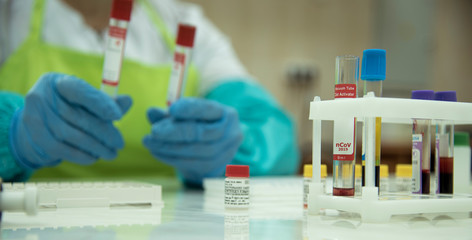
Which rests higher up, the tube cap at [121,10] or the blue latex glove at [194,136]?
the tube cap at [121,10]

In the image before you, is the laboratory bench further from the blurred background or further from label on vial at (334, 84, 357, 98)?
the blurred background

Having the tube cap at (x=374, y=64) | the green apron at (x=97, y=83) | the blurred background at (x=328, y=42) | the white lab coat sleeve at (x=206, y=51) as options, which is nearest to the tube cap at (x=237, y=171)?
the tube cap at (x=374, y=64)

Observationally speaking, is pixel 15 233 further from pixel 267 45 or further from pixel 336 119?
pixel 267 45

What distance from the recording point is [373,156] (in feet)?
2.47

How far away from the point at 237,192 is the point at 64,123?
20.6 inches

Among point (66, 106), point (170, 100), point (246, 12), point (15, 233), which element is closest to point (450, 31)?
point (246, 12)

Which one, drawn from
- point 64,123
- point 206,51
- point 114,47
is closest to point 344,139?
point 114,47

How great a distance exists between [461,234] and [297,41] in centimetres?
263

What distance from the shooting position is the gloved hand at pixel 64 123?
111 cm

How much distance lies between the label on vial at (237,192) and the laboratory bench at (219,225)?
0.07 ft

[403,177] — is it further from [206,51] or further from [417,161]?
[206,51]

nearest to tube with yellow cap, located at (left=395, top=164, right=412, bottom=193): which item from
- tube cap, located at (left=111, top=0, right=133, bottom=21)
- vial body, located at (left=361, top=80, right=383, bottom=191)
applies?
vial body, located at (left=361, top=80, right=383, bottom=191)

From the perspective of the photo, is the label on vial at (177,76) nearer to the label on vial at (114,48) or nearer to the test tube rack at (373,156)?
the label on vial at (114,48)

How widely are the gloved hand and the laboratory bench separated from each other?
0.32 m
